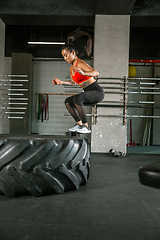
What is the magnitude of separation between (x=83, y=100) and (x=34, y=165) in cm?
149

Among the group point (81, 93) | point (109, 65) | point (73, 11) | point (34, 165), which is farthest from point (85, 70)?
point (73, 11)

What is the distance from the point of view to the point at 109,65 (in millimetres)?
4543

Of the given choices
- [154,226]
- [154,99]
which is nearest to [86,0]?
[154,99]

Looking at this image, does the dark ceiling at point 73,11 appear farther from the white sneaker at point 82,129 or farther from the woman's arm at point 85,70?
the white sneaker at point 82,129

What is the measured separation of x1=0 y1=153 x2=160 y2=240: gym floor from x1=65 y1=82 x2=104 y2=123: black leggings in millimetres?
1251

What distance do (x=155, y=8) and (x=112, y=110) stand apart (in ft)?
7.88

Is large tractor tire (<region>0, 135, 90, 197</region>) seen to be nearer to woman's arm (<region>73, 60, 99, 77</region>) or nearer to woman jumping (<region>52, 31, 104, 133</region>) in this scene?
woman jumping (<region>52, 31, 104, 133</region>)

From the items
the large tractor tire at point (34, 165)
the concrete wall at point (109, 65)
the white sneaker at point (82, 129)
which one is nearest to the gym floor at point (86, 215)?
the large tractor tire at point (34, 165)

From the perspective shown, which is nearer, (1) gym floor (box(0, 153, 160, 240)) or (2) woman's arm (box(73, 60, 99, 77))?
(1) gym floor (box(0, 153, 160, 240))

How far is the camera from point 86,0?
4.48m

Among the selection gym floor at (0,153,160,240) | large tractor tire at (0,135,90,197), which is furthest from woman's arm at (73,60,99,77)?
gym floor at (0,153,160,240)

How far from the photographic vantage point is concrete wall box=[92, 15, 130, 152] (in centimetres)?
455

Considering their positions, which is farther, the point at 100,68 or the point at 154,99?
the point at 154,99

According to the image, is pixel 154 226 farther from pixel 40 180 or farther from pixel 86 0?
pixel 86 0
